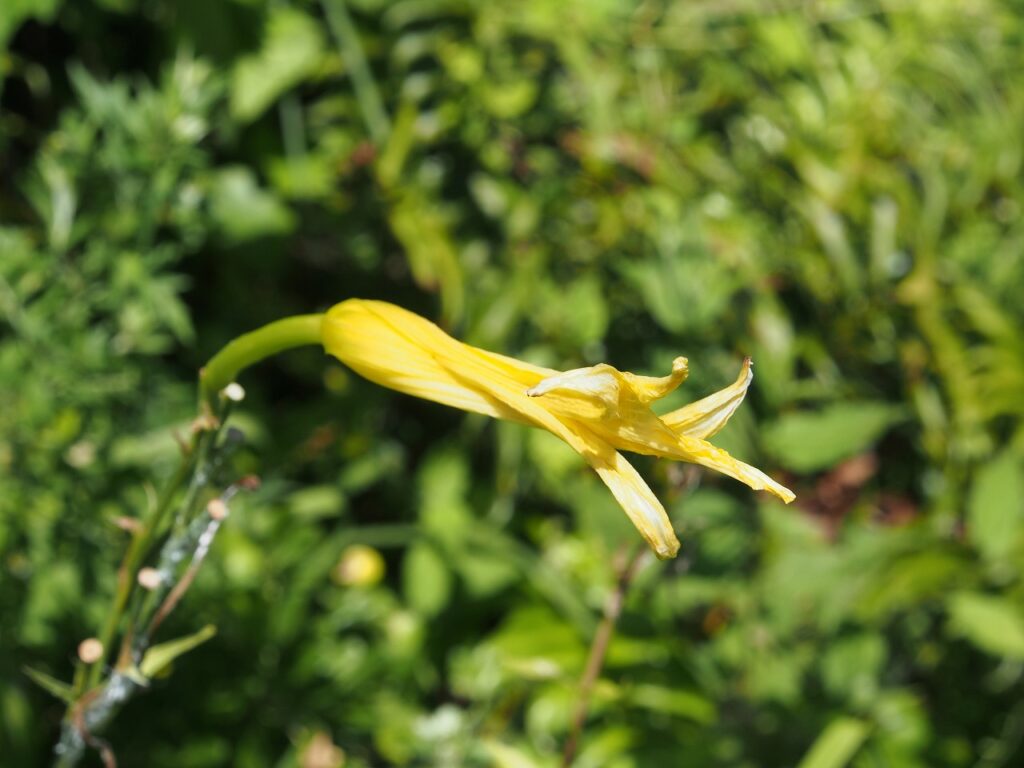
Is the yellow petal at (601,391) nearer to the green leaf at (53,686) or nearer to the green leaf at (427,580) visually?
the green leaf at (53,686)

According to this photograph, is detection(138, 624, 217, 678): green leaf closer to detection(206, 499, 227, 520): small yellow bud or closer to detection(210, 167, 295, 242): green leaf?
detection(206, 499, 227, 520): small yellow bud

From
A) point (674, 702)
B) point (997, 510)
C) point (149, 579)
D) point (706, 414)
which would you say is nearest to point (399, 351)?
point (706, 414)

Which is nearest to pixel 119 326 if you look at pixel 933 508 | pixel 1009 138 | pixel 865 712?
pixel 865 712

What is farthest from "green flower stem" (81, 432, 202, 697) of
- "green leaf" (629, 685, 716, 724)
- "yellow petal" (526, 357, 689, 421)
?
"green leaf" (629, 685, 716, 724)

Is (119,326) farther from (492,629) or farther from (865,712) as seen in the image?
(865,712)

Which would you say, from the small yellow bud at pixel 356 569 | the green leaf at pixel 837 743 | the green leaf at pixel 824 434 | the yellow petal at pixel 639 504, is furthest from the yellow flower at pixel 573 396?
the small yellow bud at pixel 356 569

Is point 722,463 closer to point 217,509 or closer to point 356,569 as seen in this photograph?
point 217,509
